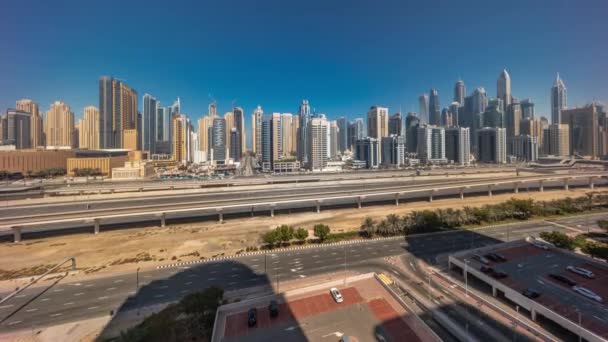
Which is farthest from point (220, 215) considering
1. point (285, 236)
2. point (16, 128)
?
point (16, 128)

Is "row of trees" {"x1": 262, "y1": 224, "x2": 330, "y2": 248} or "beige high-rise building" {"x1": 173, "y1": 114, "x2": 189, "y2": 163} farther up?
"beige high-rise building" {"x1": 173, "y1": 114, "x2": 189, "y2": 163}

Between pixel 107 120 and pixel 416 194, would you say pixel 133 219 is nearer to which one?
pixel 416 194

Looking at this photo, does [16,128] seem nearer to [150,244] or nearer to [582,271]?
[150,244]

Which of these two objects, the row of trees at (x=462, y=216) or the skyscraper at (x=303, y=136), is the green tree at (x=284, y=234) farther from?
the skyscraper at (x=303, y=136)

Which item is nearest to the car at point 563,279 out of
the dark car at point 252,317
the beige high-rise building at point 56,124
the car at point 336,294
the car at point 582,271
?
the car at point 582,271

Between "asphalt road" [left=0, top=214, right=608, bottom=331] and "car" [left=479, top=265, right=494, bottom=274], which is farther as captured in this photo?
"car" [left=479, top=265, right=494, bottom=274]

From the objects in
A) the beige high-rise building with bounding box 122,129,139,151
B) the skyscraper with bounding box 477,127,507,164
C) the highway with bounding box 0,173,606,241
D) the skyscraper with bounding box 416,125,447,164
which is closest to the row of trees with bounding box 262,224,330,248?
the highway with bounding box 0,173,606,241

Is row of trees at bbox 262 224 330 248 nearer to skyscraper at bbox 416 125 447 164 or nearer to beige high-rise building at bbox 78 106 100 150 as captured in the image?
skyscraper at bbox 416 125 447 164
